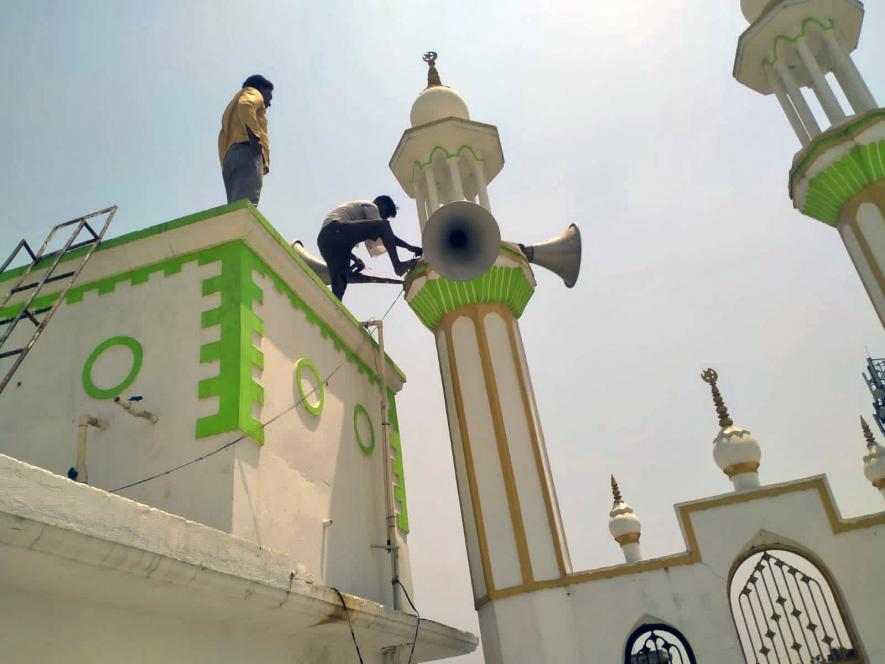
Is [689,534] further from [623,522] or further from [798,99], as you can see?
[798,99]

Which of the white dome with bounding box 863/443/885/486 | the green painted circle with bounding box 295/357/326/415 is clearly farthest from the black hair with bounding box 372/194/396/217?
the white dome with bounding box 863/443/885/486

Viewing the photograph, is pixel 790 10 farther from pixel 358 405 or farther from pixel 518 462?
pixel 358 405

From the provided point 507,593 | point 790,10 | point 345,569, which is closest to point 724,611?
point 507,593

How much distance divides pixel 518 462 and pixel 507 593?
6.09 ft

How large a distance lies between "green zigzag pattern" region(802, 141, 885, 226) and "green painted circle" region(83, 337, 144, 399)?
1026 cm

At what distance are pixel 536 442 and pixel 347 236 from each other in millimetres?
4349

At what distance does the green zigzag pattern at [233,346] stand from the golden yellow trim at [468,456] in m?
4.09

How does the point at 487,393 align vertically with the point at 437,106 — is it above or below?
below

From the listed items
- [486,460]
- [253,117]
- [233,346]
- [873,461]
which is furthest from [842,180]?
[233,346]

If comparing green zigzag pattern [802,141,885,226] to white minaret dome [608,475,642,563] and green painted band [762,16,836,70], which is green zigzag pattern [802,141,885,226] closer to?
green painted band [762,16,836,70]

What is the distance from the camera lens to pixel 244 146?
33.1 ft

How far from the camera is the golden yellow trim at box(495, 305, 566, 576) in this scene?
10039mm

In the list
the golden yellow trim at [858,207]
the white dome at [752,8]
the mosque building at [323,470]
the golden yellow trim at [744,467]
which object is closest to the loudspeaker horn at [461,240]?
the mosque building at [323,470]

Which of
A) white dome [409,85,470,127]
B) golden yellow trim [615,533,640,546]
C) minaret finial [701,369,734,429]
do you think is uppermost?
white dome [409,85,470,127]
